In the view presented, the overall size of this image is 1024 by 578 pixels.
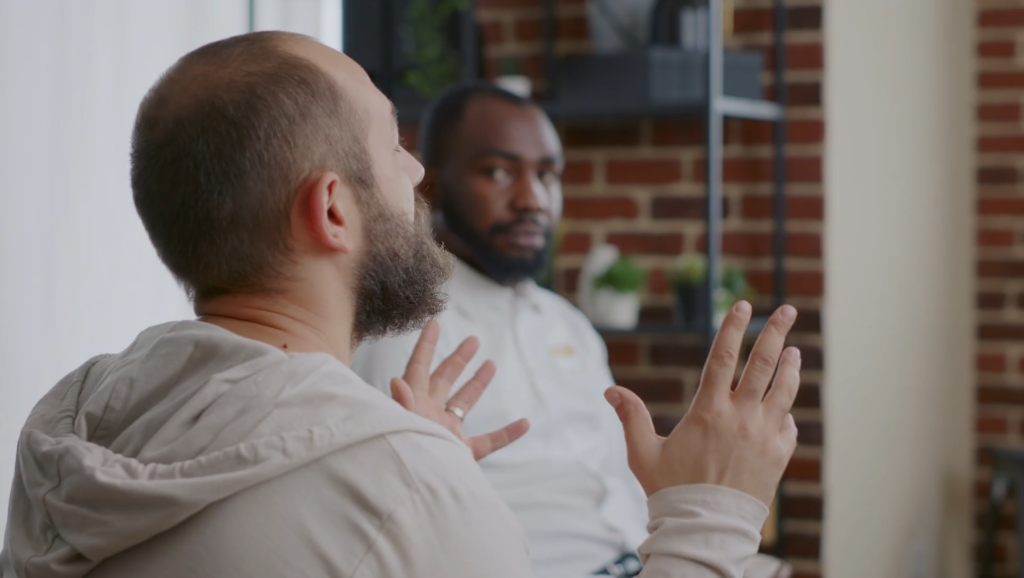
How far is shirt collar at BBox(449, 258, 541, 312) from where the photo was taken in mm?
2113

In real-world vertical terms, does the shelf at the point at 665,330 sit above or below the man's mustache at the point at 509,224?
below

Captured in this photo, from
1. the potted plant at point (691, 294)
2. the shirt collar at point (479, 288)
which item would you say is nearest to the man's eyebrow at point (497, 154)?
the shirt collar at point (479, 288)

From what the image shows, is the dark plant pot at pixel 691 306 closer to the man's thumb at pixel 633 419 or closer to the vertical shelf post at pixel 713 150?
the vertical shelf post at pixel 713 150

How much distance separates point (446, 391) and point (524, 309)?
3.20 ft

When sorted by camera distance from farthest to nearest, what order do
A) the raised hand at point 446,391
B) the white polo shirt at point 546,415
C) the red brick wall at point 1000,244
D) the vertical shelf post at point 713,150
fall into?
the red brick wall at point 1000,244, the vertical shelf post at point 713,150, the white polo shirt at point 546,415, the raised hand at point 446,391

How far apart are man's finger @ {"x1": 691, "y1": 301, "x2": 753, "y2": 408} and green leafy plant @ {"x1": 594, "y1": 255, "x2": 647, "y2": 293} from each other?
1628 mm

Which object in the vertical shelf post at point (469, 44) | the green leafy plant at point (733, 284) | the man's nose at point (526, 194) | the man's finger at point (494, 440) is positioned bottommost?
the man's finger at point (494, 440)

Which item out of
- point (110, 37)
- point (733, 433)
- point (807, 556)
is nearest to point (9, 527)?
point (733, 433)

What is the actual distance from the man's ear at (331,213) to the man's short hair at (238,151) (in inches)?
0.5

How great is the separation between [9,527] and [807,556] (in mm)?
2191

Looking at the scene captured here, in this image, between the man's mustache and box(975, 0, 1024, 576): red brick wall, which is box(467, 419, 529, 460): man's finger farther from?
box(975, 0, 1024, 576): red brick wall

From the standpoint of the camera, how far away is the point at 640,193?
9.07 feet

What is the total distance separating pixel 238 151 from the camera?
88 cm

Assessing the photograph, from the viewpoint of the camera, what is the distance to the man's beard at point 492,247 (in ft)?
7.00
